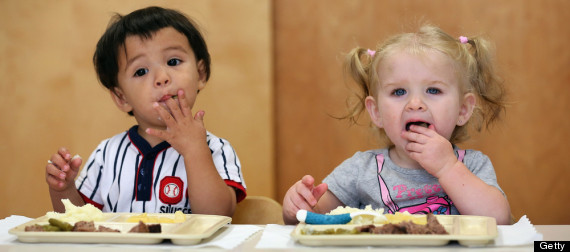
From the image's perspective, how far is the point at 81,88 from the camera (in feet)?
8.31

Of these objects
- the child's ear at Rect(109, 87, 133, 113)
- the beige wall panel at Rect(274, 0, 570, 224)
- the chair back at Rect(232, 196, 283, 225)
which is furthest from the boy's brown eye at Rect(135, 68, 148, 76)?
the beige wall panel at Rect(274, 0, 570, 224)

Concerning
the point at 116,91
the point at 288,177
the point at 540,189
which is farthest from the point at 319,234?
the point at 540,189

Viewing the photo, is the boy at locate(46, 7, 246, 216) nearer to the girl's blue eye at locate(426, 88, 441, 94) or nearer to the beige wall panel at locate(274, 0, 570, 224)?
the girl's blue eye at locate(426, 88, 441, 94)

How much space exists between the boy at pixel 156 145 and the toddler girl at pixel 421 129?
0.81ft

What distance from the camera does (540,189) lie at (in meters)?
2.46

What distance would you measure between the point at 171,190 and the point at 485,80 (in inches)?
32.7

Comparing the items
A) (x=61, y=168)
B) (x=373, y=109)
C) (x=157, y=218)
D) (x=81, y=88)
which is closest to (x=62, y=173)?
A: (x=61, y=168)

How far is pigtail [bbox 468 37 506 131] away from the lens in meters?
1.50

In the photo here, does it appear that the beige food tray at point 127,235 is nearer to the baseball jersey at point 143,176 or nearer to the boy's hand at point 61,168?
the boy's hand at point 61,168

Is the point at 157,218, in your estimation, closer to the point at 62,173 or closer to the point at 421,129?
the point at 62,173

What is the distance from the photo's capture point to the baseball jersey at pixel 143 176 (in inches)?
60.3

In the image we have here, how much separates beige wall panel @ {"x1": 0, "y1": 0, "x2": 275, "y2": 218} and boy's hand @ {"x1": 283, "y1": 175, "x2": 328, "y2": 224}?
1.23 metres

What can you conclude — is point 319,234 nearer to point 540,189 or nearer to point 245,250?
point 245,250

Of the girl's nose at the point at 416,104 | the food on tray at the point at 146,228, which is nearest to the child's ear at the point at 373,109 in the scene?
the girl's nose at the point at 416,104
